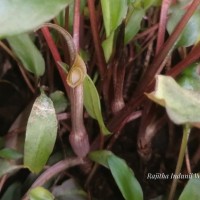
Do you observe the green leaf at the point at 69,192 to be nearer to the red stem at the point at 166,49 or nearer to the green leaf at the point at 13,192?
the green leaf at the point at 13,192

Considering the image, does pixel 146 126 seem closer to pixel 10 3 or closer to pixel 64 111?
pixel 64 111

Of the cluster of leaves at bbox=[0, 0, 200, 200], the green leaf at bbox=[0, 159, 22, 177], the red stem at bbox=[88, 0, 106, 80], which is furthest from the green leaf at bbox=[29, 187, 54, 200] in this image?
the red stem at bbox=[88, 0, 106, 80]

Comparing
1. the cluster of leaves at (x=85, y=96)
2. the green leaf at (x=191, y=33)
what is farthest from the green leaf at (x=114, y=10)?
the green leaf at (x=191, y=33)

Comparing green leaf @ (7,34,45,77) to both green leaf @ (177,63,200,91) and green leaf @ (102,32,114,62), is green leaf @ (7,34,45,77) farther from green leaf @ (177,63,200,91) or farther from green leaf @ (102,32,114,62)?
green leaf @ (177,63,200,91)

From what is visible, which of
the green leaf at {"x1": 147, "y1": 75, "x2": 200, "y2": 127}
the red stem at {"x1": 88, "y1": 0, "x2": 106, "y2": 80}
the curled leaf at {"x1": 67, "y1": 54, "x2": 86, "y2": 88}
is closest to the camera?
the green leaf at {"x1": 147, "y1": 75, "x2": 200, "y2": 127}

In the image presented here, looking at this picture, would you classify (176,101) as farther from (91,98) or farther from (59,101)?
(59,101)

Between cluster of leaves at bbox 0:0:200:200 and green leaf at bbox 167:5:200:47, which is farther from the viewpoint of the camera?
green leaf at bbox 167:5:200:47

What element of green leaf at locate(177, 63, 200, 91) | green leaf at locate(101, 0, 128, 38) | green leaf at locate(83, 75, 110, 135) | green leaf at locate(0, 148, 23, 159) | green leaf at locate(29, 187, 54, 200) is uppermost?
green leaf at locate(101, 0, 128, 38)

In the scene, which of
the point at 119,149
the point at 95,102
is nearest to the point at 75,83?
the point at 95,102
